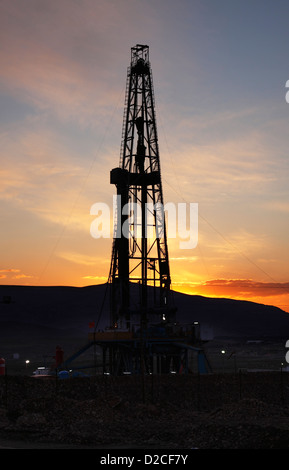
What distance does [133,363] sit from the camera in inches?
2484

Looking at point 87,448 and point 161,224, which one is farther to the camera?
point 161,224

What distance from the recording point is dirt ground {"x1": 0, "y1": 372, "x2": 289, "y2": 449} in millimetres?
31219

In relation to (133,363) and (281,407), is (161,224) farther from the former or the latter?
(281,407)

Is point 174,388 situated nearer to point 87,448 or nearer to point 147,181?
point 87,448

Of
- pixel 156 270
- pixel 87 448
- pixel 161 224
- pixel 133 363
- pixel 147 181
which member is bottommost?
pixel 87 448

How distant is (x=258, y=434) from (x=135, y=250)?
40376 millimetres

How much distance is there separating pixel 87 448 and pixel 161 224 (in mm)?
41524

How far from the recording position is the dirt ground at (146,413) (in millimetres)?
31219

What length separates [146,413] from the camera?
37219 mm
